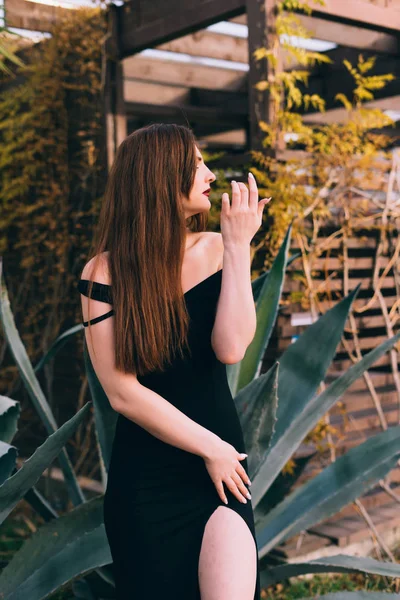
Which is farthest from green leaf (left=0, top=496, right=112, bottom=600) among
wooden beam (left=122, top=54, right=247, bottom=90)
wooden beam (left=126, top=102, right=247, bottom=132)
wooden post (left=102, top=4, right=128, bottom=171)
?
wooden beam (left=126, top=102, right=247, bottom=132)

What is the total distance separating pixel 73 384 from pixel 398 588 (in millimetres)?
2335

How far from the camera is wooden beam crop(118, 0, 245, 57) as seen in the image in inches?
148

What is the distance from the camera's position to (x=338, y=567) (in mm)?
2223

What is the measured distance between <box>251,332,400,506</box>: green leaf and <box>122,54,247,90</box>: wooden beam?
2841 mm

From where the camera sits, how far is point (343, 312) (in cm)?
248

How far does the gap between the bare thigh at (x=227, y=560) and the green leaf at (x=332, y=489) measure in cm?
99

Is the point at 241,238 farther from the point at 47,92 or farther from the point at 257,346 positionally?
the point at 47,92

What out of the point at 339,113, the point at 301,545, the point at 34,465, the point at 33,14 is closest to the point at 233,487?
the point at 34,465

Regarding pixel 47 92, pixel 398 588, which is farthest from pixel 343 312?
pixel 47 92

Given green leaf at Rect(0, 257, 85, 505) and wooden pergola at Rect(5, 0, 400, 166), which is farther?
wooden pergola at Rect(5, 0, 400, 166)

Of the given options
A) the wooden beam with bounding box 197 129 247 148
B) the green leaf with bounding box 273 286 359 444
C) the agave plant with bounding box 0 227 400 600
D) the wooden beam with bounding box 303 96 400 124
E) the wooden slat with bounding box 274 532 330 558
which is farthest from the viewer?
the wooden beam with bounding box 197 129 247 148

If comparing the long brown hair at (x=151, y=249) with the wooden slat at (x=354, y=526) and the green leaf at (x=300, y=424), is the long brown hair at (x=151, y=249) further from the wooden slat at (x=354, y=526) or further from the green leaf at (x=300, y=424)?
the wooden slat at (x=354, y=526)

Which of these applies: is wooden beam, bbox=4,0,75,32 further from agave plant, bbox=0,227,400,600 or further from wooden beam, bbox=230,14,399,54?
agave plant, bbox=0,227,400,600

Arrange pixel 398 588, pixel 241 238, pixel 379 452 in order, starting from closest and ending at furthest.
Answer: pixel 241 238, pixel 379 452, pixel 398 588
